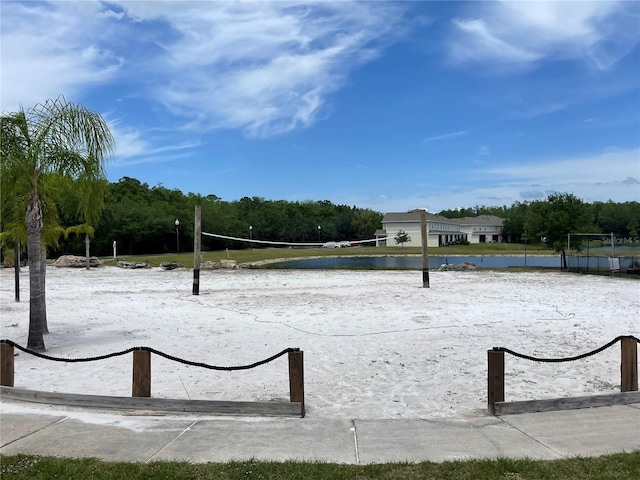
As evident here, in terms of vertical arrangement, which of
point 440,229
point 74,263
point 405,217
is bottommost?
point 74,263

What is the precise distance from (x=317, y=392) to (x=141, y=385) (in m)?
2.01

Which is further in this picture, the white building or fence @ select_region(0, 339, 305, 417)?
the white building

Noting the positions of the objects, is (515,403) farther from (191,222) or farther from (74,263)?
(191,222)

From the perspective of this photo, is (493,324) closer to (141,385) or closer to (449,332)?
(449,332)

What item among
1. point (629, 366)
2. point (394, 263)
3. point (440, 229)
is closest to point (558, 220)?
point (394, 263)

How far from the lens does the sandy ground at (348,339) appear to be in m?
5.96

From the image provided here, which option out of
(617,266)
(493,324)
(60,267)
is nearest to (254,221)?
(60,267)

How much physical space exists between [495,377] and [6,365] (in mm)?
5531

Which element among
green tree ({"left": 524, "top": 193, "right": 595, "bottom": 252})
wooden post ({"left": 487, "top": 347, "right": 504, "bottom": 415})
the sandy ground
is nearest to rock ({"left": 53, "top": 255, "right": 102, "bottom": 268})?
the sandy ground

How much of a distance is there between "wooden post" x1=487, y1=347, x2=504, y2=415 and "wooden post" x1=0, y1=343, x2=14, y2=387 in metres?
5.40

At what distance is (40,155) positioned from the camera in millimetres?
7707

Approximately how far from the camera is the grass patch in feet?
11.4

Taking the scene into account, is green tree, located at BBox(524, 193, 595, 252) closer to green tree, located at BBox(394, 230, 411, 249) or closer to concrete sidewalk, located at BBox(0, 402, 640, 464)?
concrete sidewalk, located at BBox(0, 402, 640, 464)

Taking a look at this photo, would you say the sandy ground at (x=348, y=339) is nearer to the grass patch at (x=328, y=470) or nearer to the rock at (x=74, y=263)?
the grass patch at (x=328, y=470)
